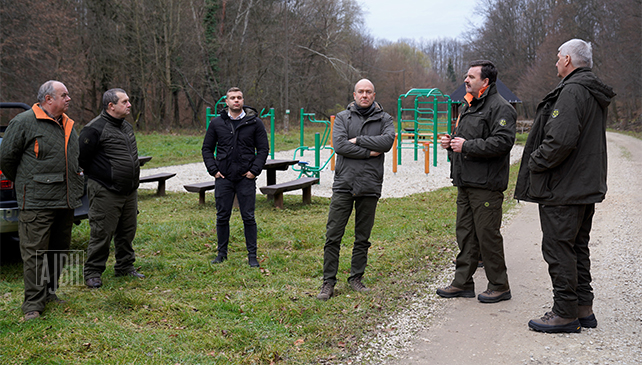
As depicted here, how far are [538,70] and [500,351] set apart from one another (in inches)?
2019

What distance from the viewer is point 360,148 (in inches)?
193

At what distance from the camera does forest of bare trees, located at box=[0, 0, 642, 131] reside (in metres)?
23.1

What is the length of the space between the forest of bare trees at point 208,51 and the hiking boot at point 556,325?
2210 cm

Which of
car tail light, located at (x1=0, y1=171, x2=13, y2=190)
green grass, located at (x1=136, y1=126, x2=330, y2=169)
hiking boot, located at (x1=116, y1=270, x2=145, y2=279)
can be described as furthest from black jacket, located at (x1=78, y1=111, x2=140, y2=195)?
green grass, located at (x1=136, y1=126, x2=330, y2=169)

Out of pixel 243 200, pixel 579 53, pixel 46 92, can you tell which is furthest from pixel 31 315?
pixel 579 53

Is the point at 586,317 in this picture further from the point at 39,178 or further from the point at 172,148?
the point at 172,148

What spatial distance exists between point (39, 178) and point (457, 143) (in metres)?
3.61

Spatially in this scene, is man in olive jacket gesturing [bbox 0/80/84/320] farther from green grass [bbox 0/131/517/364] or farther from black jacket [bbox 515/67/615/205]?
black jacket [bbox 515/67/615/205]

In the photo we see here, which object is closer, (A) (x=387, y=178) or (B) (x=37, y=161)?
(B) (x=37, y=161)

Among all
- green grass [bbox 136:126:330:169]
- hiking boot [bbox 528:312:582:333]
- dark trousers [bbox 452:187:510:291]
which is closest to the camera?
hiking boot [bbox 528:312:582:333]

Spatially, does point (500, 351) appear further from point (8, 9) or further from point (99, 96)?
point (99, 96)

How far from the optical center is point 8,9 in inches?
818

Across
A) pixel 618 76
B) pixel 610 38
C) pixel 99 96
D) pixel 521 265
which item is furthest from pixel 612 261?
pixel 610 38

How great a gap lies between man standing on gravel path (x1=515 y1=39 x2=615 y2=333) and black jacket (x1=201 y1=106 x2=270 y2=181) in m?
3.15
